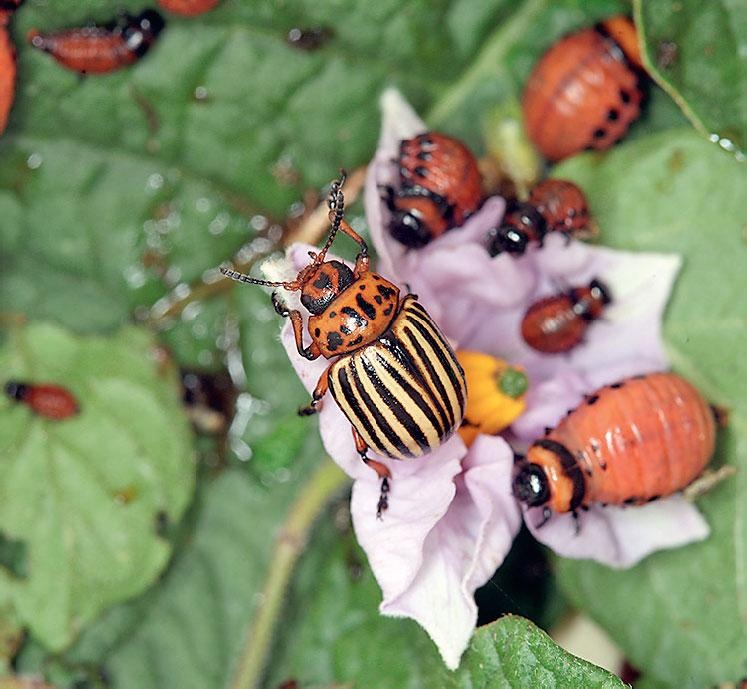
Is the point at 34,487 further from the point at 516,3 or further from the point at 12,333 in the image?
the point at 516,3

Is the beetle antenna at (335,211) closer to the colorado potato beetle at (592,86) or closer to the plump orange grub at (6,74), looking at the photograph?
the colorado potato beetle at (592,86)

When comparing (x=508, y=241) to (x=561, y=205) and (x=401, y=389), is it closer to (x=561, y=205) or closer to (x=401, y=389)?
(x=561, y=205)

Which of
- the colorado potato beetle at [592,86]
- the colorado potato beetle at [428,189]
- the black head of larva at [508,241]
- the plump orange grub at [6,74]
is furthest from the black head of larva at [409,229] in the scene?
the plump orange grub at [6,74]

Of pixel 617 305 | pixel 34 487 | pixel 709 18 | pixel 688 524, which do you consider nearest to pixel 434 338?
pixel 617 305

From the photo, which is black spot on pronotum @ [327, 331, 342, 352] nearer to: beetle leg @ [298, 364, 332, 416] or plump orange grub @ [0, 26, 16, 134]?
beetle leg @ [298, 364, 332, 416]

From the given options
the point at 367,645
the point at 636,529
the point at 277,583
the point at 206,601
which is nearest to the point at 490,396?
the point at 636,529

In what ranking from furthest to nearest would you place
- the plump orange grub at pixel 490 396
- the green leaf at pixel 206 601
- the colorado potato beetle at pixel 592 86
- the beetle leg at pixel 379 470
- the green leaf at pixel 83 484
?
the green leaf at pixel 206 601 < the green leaf at pixel 83 484 < the colorado potato beetle at pixel 592 86 < the plump orange grub at pixel 490 396 < the beetle leg at pixel 379 470
